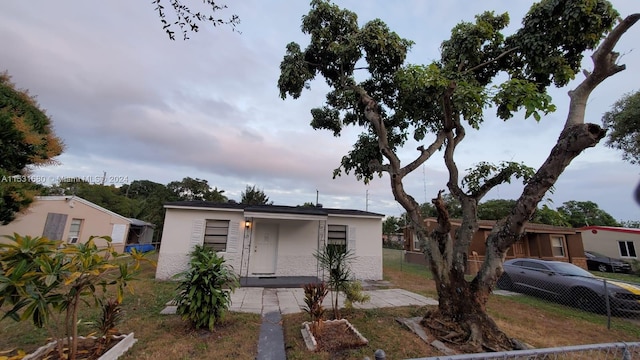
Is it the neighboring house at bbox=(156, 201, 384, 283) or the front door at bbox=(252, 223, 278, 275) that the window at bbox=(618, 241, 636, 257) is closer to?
the neighboring house at bbox=(156, 201, 384, 283)

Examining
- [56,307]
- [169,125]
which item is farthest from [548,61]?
[169,125]

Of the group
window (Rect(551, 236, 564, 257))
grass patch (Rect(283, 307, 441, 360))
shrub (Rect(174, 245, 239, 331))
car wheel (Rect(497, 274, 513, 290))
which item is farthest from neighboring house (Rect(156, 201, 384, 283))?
window (Rect(551, 236, 564, 257))

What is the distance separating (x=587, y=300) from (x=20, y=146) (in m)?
18.1

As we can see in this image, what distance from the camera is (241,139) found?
44.9 feet

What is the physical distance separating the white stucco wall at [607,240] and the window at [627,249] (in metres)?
0.15

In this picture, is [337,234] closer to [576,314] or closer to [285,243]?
[285,243]

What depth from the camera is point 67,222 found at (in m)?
12.9

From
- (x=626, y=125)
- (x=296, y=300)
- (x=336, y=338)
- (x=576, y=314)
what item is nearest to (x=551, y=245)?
(x=626, y=125)

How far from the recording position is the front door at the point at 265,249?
10570 mm

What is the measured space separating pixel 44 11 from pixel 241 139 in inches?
361

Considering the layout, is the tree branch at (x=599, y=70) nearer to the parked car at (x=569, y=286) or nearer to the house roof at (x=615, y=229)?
the parked car at (x=569, y=286)

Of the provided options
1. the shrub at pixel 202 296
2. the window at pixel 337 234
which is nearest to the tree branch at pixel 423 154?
the shrub at pixel 202 296

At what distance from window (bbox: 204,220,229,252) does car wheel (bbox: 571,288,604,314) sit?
1182cm

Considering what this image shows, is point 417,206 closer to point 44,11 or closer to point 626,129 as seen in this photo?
point 44,11
